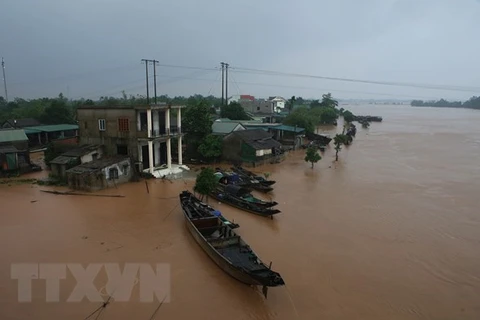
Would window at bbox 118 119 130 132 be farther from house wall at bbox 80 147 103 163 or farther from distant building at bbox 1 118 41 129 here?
distant building at bbox 1 118 41 129

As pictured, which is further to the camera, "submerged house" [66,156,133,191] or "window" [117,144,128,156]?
"window" [117,144,128,156]

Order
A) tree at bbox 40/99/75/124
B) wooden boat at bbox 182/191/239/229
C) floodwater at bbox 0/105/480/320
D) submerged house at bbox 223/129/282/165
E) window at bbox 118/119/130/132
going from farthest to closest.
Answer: tree at bbox 40/99/75/124
submerged house at bbox 223/129/282/165
window at bbox 118/119/130/132
wooden boat at bbox 182/191/239/229
floodwater at bbox 0/105/480/320

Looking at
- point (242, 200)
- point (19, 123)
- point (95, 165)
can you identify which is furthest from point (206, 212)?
point (19, 123)

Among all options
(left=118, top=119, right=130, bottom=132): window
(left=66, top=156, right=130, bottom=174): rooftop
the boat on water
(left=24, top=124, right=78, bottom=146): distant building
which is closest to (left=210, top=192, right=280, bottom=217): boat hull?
the boat on water

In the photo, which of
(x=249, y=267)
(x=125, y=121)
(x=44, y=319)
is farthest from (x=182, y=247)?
(x=125, y=121)

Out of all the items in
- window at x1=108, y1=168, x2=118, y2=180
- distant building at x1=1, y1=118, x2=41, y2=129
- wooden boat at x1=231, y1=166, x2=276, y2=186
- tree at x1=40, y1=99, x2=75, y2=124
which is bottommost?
wooden boat at x1=231, y1=166, x2=276, y2=186

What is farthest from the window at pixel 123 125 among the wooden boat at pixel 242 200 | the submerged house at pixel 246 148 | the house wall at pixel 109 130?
the submerged house at pixel 246 148

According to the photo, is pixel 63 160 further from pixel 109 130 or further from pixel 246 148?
pixel 246 148
